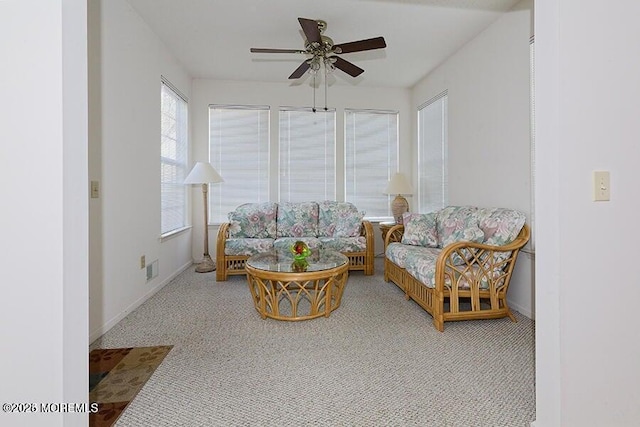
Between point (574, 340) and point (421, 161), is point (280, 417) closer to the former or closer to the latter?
point (574, 340)

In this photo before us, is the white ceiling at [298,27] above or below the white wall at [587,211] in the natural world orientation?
above

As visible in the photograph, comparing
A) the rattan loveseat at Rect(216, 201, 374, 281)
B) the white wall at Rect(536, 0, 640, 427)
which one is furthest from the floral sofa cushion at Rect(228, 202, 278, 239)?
the white wall at Rect(536, 0, 640, 427)

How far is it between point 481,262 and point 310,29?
231cm

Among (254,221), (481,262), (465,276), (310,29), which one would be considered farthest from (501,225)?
(254,221)

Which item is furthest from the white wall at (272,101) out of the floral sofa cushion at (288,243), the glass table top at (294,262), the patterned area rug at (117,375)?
the patterned area rug at (117,375)

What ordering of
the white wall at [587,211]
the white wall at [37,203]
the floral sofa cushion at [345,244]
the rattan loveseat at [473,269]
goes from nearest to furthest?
the white wall at [37,203] → the white wall at [587,211] → the rattan loveseat at [473,269] → the floral sofa cushion at [345,244]

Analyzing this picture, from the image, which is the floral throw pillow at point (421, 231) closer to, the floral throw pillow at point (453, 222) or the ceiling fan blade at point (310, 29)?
the floral throw pillow at point (453, 222)

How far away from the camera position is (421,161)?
4.93 metres

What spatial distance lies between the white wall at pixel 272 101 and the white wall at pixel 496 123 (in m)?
1.20

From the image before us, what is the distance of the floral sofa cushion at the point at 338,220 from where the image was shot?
4340 millimetres

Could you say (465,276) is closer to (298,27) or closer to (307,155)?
(298,27)

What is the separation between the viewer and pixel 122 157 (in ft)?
9.11

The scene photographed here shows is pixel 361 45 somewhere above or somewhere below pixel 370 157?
above

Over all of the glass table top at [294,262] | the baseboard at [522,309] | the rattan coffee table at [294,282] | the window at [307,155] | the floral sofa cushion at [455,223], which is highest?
the window at [307,155]
